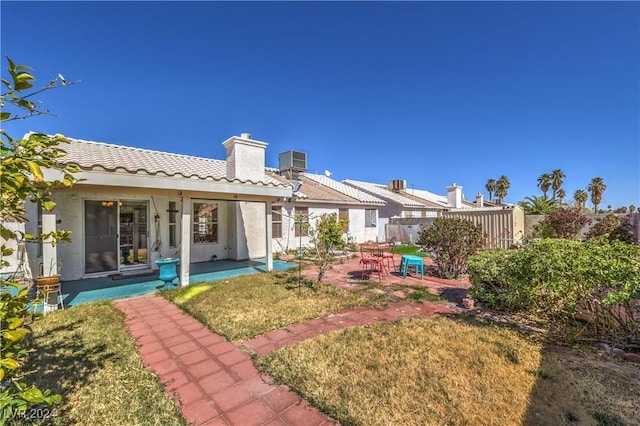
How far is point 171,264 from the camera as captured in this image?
25.2 ft

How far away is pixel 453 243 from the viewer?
8672mm

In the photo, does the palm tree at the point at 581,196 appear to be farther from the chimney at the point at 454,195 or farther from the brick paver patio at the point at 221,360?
the brick paver patio at the point at 221,360

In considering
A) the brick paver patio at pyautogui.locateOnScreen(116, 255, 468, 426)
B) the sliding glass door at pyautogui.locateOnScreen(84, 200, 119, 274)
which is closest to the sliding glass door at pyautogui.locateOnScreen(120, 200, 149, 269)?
the sliding glass door at pyautogui.locateOnScreen(84, 200, 119, 274)

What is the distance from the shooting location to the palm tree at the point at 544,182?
130 ft

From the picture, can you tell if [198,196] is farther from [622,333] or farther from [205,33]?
[622,333]

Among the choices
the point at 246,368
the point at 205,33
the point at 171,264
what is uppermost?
the point at 205,33

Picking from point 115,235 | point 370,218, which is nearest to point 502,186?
point 370,218

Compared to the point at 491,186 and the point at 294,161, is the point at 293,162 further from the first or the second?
the point at 491,186

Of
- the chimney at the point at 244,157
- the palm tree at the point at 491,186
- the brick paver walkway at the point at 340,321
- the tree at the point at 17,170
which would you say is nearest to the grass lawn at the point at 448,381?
the brick paver walkway at the point at 340,321

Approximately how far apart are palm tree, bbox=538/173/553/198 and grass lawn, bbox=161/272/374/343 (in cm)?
4624

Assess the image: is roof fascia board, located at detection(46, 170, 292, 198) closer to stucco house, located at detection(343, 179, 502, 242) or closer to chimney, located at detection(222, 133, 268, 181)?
chimney, located at detection(222, 133, 268, 181)

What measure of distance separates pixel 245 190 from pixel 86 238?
17.5 ft

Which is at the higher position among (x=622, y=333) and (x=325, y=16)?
(x=325, y=16)

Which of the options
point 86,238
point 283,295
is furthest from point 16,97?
point 86,238
